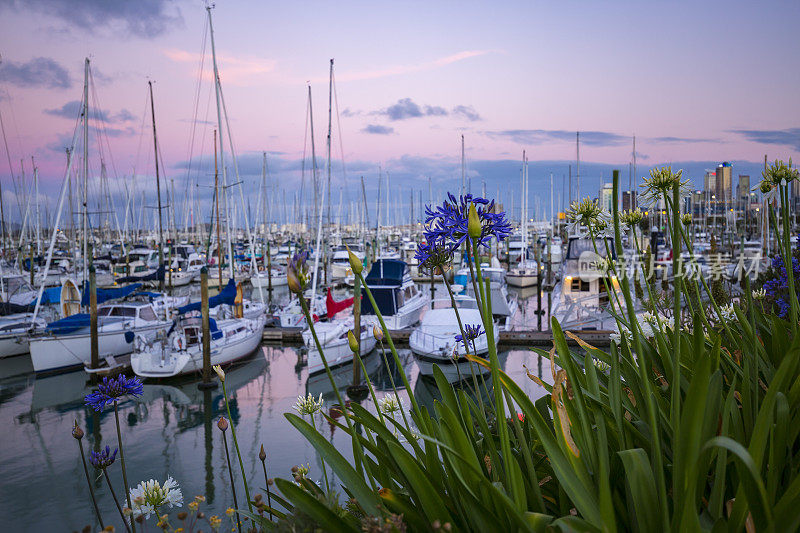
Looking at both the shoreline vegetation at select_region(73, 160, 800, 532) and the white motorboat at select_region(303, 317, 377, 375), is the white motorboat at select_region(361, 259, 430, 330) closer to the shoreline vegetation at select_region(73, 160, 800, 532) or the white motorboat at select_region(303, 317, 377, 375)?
the white motorboat at select_region(303, 317, 377, 375)

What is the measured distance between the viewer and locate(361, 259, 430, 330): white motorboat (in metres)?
21.1

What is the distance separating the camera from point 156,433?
1287 cm

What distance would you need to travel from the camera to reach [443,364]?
15.7 m

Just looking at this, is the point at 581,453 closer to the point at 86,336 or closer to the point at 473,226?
the point at 473,226

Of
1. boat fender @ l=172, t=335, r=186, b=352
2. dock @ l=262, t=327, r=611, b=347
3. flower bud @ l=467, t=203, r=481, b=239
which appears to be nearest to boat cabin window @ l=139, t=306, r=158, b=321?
boat fender @ l=172, t=335, r=186, b=352

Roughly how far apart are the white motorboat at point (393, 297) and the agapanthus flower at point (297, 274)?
18106 millimetres

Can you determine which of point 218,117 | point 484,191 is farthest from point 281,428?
point 484,191

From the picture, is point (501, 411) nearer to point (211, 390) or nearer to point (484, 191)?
point (211, 390)

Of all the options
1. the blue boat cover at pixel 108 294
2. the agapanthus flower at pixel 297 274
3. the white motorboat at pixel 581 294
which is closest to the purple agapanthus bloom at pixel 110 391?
the agapanthus flower at pixel 297 274

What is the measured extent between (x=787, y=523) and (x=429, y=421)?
3.12ft

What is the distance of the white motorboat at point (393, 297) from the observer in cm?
2112

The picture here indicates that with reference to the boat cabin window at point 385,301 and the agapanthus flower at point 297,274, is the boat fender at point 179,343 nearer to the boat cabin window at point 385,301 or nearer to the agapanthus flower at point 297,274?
the boat cabin window at point 385,301

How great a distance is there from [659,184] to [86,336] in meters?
20.1

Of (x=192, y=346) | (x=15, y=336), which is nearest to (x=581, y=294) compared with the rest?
(x=192, y=346)
